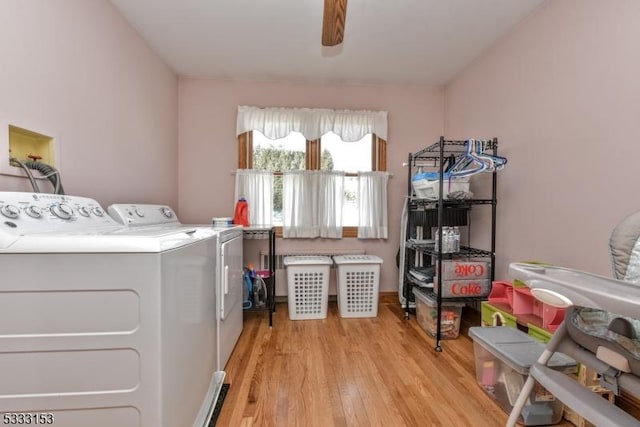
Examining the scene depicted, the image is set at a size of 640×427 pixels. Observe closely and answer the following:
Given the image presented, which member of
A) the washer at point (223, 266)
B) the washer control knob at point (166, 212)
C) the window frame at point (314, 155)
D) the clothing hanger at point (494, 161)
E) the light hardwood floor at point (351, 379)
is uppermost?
the window frame at point (314, 155)

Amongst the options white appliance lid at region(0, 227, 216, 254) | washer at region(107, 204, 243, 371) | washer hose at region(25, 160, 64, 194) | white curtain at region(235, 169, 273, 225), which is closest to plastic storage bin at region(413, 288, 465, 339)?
washer at region(107, 204, 243, 371)

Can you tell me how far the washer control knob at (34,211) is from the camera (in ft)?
3.57

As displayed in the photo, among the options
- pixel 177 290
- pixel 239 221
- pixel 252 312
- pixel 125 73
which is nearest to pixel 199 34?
pixel 125 73

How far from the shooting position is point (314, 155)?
3.08 m

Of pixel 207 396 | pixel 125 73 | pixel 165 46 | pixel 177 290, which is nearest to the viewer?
pixel 177 290

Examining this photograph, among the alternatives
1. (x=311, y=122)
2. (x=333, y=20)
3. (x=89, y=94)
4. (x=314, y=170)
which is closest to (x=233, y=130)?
(x=311, y=122)

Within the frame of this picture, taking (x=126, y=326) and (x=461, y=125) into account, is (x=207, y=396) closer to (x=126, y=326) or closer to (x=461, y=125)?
(x=126, y=326)

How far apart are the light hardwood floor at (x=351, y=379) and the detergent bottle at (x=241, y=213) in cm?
99

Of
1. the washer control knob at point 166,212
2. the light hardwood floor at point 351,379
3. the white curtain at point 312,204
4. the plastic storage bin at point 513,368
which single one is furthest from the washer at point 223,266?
the plastic storage bin at point 513,368

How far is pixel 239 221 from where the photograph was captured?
2797 mm

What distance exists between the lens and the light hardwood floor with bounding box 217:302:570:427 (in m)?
1.42

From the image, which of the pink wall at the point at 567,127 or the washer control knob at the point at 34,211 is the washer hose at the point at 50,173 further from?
the pink wall at the point at 567,127

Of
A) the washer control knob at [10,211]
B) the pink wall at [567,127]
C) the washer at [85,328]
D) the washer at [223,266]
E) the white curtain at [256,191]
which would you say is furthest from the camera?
the white curtain at [256,191]

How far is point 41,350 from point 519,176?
2752 millimetres
